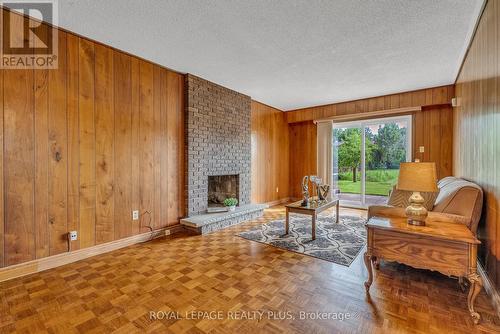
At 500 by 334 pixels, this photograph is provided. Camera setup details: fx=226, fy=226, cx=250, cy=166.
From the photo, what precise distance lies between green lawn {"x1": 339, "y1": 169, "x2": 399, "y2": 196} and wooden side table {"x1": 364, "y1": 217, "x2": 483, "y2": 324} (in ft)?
10.9

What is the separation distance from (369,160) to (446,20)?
10.9 feet

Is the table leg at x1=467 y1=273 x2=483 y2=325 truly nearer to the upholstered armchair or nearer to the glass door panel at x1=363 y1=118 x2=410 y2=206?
the upholstered armchair

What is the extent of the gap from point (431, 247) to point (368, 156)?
387cm

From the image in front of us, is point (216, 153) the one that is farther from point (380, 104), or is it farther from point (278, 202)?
point (380, 104)

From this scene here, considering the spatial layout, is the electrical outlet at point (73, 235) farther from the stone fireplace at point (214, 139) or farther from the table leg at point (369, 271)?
the table leg at point (369, 271)

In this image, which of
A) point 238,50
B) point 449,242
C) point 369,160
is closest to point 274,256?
point 449,242

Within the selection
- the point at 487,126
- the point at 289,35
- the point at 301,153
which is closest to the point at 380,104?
the point at 301,153

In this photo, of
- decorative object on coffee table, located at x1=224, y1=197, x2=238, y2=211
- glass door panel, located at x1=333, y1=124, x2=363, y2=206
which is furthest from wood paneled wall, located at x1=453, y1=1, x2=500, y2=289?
decorative object on coffee table, located at x1=224, y1=197, x2=238, y2=211

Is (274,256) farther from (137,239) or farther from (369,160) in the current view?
(369,160)

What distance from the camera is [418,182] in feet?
5.99

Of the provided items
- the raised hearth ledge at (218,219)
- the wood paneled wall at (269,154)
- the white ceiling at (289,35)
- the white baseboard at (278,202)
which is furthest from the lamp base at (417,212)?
the white baseboard at (278,202)

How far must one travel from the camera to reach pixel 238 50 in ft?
9.36

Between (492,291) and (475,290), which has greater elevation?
(475,290)

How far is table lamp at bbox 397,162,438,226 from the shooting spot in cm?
179
